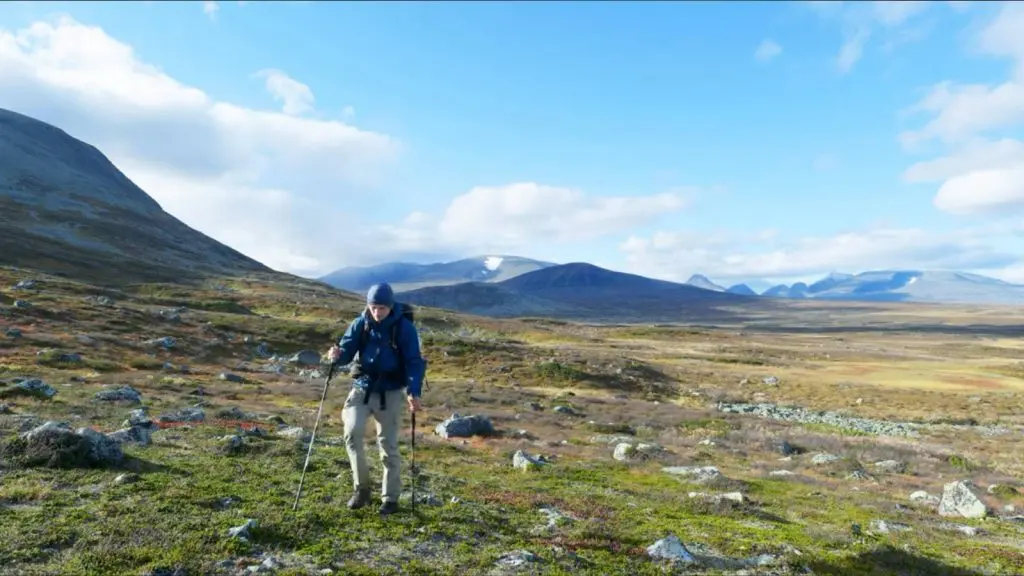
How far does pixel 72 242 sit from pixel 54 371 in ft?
447

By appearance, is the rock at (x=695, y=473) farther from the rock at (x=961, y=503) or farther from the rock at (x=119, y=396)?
the rock at (x=119, y=396)

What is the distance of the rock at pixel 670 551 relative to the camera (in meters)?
9.14

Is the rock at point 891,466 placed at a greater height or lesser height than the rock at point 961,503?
lesser

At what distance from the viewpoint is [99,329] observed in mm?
51375

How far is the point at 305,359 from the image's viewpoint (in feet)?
188

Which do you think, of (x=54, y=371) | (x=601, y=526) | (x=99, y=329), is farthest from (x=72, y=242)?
(x=601, y=526)

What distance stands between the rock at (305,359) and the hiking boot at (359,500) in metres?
49.6

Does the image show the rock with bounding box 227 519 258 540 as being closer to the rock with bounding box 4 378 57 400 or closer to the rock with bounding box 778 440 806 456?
the rock with bounding box 4 378 57 400

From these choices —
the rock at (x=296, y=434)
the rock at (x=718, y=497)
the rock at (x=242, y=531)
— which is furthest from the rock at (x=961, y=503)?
the rock at (x=296, y=434)

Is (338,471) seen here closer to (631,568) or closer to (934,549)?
(631,568)

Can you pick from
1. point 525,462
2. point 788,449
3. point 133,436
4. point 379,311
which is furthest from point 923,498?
point 133,436

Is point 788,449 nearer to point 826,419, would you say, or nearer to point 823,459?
point 823,459

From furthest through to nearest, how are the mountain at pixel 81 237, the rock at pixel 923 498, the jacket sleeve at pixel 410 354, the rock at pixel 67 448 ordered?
1. the mountain at pixel 81 237
2. the rock at pixel 923 498
3. the rock at pixel 67 448
4. the jacket sleeve at pixel 410 354

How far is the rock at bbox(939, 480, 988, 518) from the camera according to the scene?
1564 centimetres
